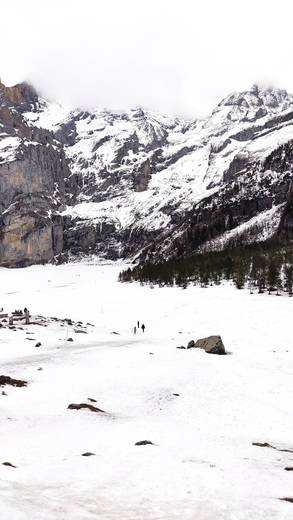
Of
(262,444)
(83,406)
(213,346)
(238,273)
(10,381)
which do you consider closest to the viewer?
(262,444)

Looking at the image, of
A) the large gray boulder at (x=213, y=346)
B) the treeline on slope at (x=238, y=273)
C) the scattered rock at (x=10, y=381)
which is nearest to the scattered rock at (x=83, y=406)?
the scattered rock at (x=10, y=381)

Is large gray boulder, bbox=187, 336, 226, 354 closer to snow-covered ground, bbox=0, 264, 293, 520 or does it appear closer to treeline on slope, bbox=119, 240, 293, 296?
snow-covered ground, bbox=0, 264, 293, 520

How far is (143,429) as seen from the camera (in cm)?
1833

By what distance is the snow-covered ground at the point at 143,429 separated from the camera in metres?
10.1

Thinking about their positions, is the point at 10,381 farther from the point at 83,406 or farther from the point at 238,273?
the point at 238,273

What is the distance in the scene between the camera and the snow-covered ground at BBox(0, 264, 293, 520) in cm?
1010

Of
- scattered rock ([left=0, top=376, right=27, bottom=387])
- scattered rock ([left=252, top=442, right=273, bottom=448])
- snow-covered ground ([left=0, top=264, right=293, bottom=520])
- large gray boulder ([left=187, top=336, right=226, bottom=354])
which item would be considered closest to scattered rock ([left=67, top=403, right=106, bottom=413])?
snow-covered ground ([left=0, top=264, right=293, bottom=520])

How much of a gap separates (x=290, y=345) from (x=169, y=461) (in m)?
36.7

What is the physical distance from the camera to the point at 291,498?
416 inches

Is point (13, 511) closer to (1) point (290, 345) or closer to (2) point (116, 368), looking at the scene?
(2) point (116, 368)

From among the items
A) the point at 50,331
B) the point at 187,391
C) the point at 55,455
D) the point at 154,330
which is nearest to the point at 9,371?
the point at 187,391

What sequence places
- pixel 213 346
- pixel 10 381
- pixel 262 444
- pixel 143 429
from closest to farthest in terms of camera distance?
pixel 262 444 → pixel 143 429 → pixel 10 381 → pixel 213 346

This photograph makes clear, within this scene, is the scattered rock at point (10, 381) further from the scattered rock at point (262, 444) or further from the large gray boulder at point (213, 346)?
the large gray boulder at point (213, 346)

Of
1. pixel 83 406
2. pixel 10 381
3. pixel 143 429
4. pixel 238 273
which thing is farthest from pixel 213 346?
pixel 238 273
